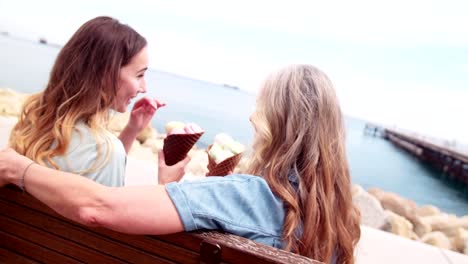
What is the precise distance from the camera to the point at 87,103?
1.56 m

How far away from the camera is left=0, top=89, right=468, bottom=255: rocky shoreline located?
15.0 feet

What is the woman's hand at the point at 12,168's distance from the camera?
103 centimetres

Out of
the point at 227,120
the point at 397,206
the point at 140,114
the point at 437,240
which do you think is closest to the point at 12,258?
the point at 140,114

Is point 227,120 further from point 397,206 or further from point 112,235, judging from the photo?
point 112,235

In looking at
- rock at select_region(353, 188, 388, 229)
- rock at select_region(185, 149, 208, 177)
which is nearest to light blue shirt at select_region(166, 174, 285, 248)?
rock at select_region(353, 188, 388, 229)

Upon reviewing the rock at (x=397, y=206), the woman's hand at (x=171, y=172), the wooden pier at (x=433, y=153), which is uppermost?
the woman's hand at (x=171, y=172)

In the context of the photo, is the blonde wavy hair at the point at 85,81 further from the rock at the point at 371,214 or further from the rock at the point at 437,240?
the rock at the point at 437,240

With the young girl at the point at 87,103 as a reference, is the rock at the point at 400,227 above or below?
below

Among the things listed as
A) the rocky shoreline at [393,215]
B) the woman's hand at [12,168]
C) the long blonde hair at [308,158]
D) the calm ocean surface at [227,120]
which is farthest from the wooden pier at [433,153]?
the woman's hand at [12,168]

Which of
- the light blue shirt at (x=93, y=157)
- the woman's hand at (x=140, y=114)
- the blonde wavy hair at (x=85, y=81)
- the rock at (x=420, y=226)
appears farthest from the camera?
the rock at (x=420, y=226)

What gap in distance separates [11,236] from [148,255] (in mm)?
426

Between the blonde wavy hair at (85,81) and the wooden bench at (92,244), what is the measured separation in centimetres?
43

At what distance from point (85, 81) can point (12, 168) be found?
2.03 feet

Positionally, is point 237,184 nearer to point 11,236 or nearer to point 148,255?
point 148,255
